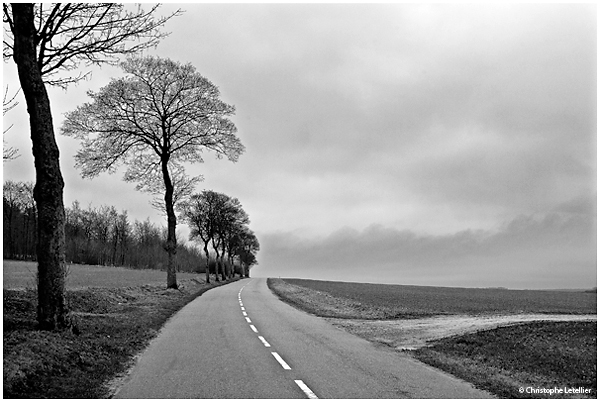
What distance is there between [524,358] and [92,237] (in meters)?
104

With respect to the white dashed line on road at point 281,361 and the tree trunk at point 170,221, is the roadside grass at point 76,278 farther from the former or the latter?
the white dashed line on road at point 281,361

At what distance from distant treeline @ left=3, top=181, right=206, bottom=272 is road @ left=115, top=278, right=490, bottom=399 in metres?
59.5

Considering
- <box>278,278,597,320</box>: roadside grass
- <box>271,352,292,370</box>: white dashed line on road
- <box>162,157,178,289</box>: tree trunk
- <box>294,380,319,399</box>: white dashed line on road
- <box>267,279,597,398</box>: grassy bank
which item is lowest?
<box>278,278,597,320</box>: roadside grass

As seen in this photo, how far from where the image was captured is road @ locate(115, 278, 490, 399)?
8.70 metres

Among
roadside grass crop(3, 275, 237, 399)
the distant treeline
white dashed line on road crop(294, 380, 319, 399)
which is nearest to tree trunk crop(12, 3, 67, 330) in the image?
roadside grass crop(3, 275, 237, 399)

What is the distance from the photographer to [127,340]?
13945 mm

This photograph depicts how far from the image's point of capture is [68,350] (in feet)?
35.1

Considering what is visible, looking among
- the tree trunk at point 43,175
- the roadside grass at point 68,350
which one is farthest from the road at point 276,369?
the tree trunk at point 43,175

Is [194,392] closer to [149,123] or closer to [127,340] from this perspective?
[127,340]

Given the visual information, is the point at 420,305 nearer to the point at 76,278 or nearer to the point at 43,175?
the point at 43,175

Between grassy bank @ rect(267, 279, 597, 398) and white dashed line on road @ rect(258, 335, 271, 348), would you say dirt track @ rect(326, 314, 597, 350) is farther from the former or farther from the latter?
white dashed line on road @ rect(258, 335, 271, 348)

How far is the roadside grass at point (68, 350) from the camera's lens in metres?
8.32

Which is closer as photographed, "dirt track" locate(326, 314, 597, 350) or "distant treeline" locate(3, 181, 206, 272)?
"dirt track" locate(326, 314, 597, 350)

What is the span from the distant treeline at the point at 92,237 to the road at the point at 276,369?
59.5m
